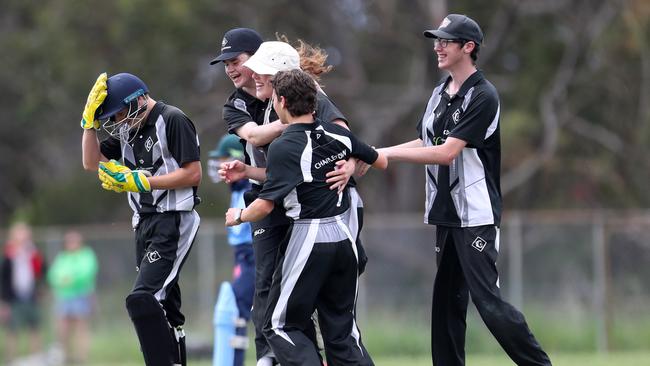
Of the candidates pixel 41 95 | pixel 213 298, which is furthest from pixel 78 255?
pixel 41 95

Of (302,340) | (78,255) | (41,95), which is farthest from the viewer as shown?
(41,95)

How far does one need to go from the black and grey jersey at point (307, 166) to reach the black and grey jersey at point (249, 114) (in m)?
0.70

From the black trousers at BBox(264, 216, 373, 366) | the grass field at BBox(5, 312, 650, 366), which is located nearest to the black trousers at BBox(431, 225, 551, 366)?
the black trousers at BBox(264, 216, 373, 366)

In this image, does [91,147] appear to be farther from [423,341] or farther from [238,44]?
[423,341]

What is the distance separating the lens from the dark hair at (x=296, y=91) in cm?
678

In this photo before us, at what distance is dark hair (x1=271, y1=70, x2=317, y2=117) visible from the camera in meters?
6.78

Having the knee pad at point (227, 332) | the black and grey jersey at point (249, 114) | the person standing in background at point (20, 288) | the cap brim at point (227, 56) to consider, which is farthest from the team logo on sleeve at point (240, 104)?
the person standing in background at point (20, 288)

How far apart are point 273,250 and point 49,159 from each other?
2357cm

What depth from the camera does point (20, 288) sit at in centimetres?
1923

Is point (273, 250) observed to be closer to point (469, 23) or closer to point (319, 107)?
point (319, 107)

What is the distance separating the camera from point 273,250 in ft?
24.0

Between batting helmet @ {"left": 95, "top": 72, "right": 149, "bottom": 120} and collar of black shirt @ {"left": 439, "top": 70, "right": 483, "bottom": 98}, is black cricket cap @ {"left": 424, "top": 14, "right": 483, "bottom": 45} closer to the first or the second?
collar of black shirt @ {"left": 439, "top": 70, "right": 483, "bottom": 98}

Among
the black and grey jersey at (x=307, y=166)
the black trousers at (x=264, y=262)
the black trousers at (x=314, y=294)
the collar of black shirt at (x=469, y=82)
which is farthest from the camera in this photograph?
the collar of black shirt at (x=469, y=82)

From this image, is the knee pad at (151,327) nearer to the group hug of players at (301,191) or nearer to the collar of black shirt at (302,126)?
the group hug of players at (301,191)
